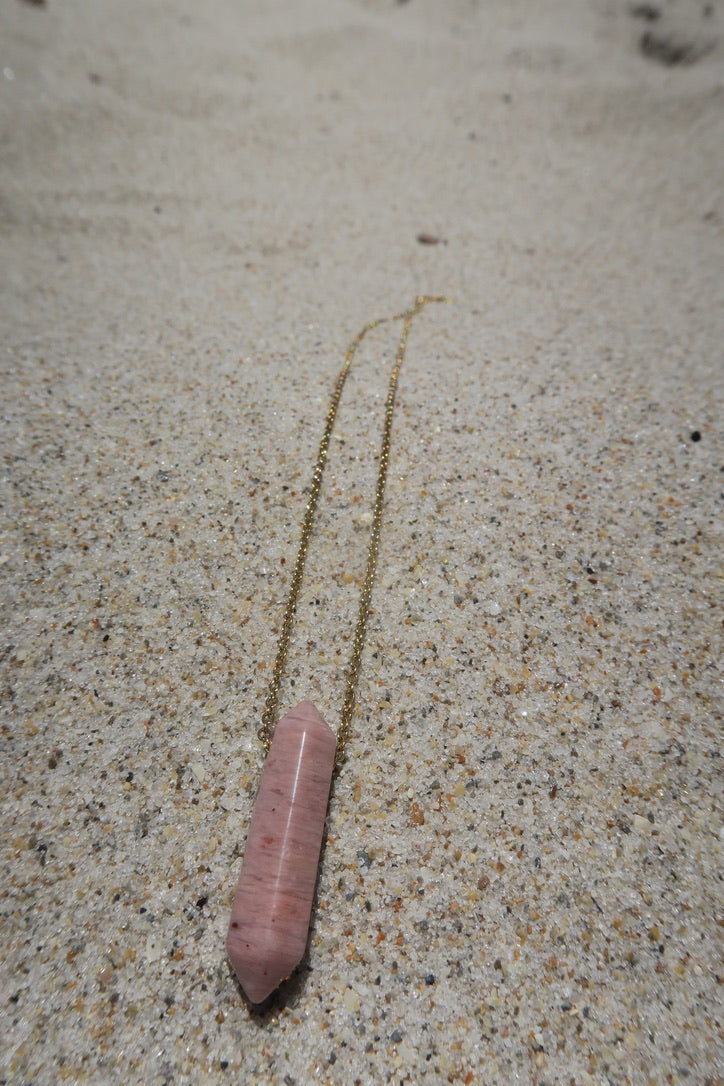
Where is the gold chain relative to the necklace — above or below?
above

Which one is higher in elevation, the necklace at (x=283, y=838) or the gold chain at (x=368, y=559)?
the gold chain at (x=368, y=559)

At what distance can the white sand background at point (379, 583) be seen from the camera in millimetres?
956

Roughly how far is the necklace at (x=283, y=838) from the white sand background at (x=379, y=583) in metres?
0.04

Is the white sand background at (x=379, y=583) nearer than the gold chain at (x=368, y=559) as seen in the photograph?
Yes

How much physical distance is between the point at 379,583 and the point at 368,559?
63 mm

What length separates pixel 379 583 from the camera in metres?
1.33

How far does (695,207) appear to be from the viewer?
7.07 ft

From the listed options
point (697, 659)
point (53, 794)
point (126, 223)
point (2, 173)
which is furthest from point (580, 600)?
point (2, 173)

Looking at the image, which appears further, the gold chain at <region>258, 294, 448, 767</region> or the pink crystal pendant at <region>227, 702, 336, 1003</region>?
the gold chain at <region>258, 294, 448, 767</region>

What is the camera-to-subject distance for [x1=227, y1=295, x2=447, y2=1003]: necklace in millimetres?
932

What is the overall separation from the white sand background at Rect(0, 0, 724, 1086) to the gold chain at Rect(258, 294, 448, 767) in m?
0.03

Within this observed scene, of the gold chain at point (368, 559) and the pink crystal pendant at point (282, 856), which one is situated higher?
the gold chain at point (368, 559)

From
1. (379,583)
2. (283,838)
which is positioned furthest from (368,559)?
(283,838)

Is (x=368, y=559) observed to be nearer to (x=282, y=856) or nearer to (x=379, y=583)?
(x=379, y=583)
